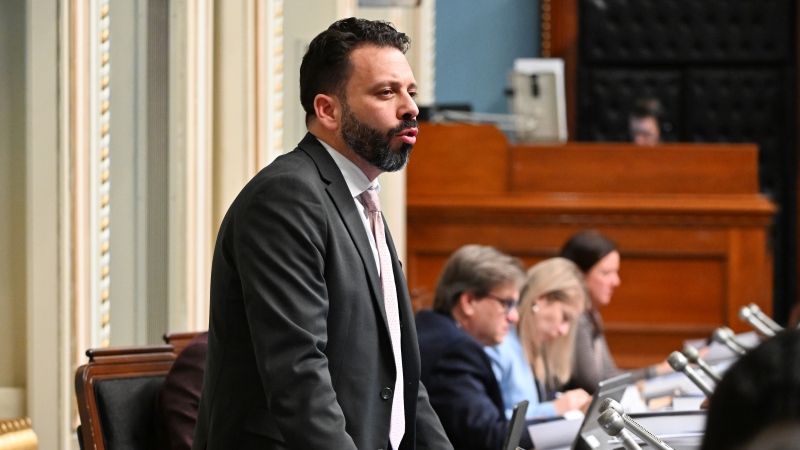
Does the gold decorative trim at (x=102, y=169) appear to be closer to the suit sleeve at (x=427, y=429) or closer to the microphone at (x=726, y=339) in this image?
the suit sleeve at (x=427, y=429)

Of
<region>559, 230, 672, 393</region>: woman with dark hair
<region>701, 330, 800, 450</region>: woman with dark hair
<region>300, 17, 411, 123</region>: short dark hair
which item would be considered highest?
<region>300, 17, 411, 123</region>: short dark hair

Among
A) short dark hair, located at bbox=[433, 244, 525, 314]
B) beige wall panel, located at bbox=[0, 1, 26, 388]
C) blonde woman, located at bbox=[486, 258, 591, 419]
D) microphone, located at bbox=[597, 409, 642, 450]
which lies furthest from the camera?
blonde woman, located at bbox=[486, 258, 591, 419]

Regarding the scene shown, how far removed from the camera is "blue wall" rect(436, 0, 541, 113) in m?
9.91

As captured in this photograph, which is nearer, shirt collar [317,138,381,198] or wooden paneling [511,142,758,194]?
shirt collar [317,138,381,198]

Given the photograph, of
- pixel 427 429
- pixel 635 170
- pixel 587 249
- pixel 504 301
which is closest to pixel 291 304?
pixel 427 429

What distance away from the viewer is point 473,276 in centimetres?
376

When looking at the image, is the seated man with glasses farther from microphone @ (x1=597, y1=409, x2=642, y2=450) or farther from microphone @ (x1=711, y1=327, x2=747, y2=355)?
microphone @ (x1=597, y1=409, x2=642, y2=450)

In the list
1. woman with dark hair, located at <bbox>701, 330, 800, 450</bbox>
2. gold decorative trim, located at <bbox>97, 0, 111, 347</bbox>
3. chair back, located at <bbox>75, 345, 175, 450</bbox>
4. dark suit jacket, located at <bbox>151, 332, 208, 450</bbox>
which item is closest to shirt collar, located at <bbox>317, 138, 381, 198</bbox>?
dark suit jacket, located at <bbox>151, 332, 208, 450</bbox>

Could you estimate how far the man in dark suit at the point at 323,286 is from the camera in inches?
75.4

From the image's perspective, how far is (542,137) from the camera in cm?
773

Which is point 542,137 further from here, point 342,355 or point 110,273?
point 342,355

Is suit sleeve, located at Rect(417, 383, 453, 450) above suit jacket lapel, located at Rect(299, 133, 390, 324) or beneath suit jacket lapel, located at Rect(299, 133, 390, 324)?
beneath

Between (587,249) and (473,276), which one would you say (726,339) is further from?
(587,249)

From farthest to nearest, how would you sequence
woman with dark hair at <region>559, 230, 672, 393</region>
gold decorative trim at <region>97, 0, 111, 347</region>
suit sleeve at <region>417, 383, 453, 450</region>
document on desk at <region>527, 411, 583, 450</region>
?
woman with dark hair at <region>559, 230, 672, 393</region> < gold decorative trim at <region>97, 0, 111, 347</region> < document on desk at <region>527, 411, 583, 450</region> < suit sleeve at <region>417, 383, 453, 450</region>
